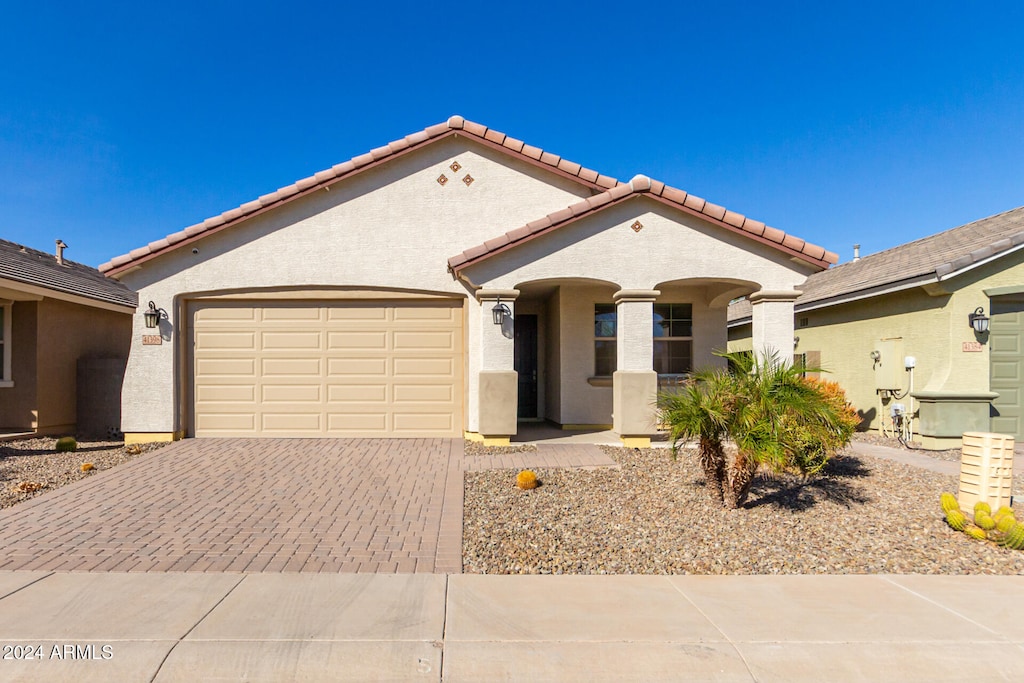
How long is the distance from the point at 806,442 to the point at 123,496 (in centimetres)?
822

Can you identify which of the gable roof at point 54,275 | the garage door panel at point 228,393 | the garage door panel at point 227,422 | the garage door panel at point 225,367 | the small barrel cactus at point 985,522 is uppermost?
the gable roof at point 54,275

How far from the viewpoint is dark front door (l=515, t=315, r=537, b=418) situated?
42.1ft

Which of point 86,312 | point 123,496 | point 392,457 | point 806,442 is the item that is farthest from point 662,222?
point 86,312

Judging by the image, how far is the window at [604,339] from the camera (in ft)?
37.1

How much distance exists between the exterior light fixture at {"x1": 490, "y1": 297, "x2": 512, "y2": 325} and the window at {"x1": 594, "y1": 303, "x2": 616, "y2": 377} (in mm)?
2591

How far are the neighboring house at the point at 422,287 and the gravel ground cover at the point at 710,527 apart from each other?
278cm

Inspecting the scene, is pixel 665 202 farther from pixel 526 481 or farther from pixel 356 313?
pixel 356 313

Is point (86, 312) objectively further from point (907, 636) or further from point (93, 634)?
point (907, 636)

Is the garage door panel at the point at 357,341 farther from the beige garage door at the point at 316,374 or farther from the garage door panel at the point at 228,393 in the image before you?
the garage door panel at the point at 228,393

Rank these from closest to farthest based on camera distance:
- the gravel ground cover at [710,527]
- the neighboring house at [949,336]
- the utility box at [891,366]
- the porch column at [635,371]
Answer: the gravel ground cover at [710,527], the porch column at [635,371], the neighboring house at [949,336], the utility box at [891,366]

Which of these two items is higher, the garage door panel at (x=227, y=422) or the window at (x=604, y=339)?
the window at (x=604, y=339)

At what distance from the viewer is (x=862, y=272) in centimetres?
1326

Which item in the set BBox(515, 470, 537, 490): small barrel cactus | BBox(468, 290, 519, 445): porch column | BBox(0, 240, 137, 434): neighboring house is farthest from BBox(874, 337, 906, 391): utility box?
BBox(0, 240, 137, 434): neighboring house

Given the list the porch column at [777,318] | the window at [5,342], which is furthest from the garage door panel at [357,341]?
the window at [5,342]
